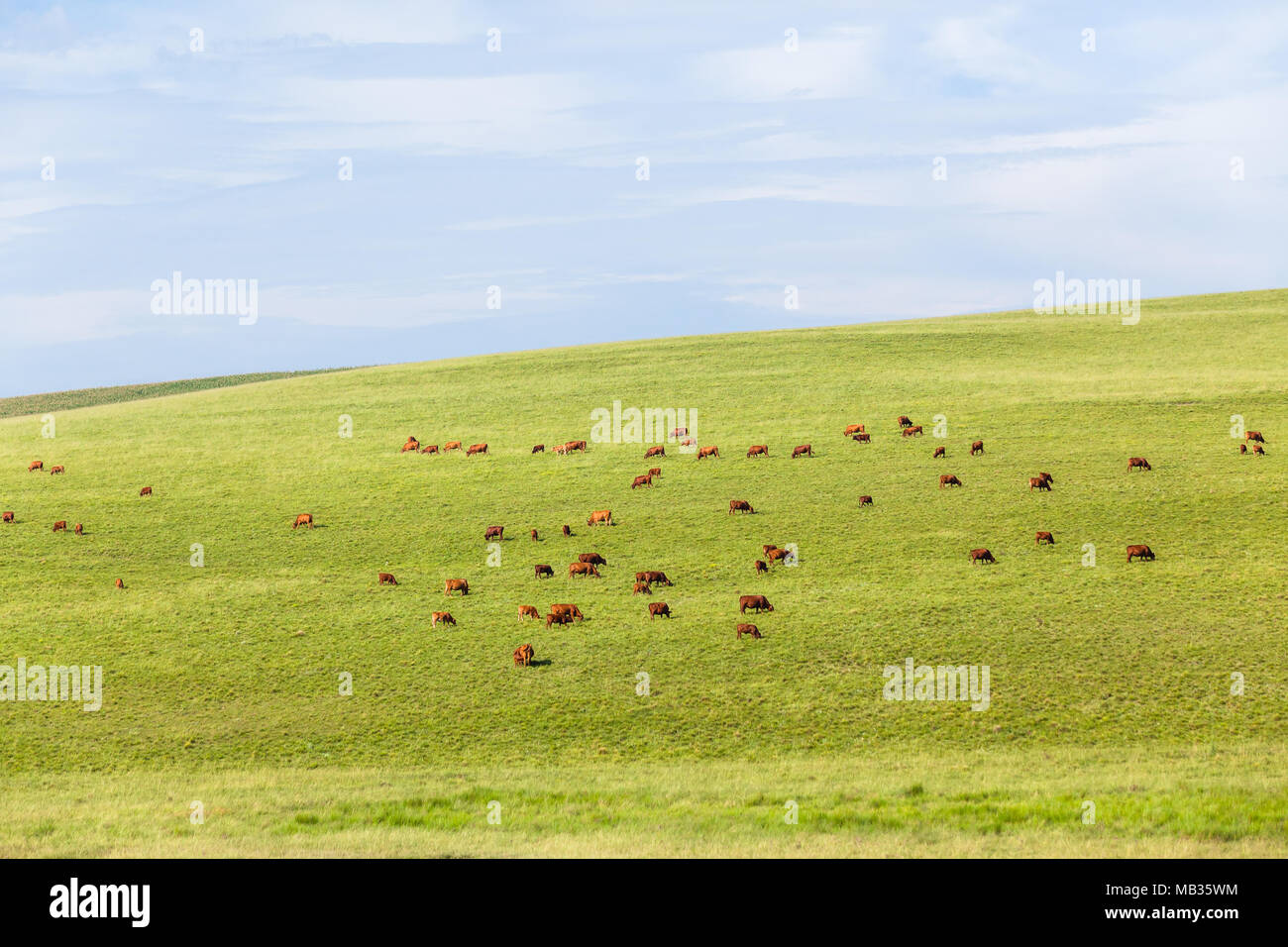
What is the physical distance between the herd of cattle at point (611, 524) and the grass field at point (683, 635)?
0.61 m

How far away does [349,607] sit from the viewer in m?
38.2

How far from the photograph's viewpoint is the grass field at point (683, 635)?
19578 millimetres

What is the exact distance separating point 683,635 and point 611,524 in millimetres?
13146

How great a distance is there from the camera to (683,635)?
3353 centimetres

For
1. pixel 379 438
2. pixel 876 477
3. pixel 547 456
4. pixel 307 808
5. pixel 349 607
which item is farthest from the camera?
pixel 379 438

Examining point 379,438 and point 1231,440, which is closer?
point 1231,440

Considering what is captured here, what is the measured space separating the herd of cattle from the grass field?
61cm

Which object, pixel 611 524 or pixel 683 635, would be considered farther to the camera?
pixel 611 524

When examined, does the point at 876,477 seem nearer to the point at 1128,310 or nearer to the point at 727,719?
the point at 727,719

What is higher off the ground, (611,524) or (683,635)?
(611,524)

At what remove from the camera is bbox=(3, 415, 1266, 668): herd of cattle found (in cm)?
3525

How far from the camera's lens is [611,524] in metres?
46.1
